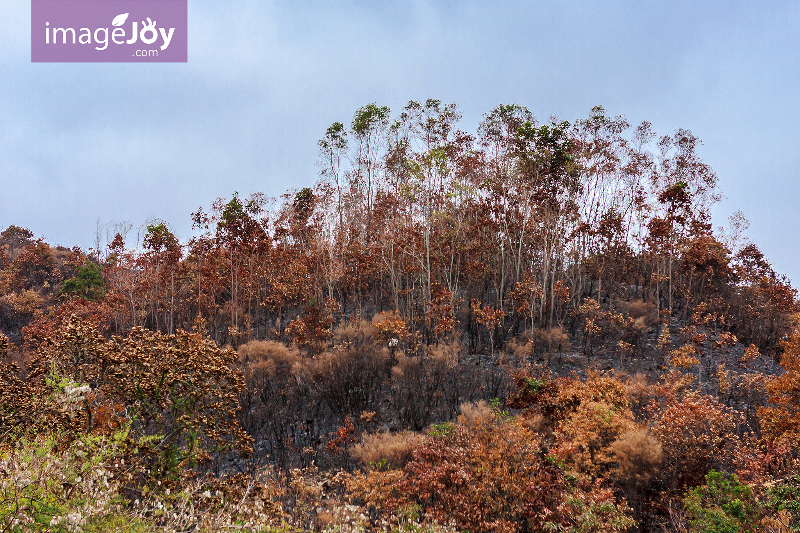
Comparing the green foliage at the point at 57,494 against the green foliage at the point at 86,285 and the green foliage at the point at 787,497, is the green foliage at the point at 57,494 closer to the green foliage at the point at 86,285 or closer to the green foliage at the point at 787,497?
the green foliage at the point at 787,497

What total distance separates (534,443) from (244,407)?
1343 centimetres

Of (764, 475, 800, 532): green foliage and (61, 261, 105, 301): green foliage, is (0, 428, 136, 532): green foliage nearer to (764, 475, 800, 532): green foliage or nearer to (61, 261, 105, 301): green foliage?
(764, 475, 800, 532): green foliage

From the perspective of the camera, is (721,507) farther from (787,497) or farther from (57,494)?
(57,494)

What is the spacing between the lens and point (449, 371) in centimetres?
2233

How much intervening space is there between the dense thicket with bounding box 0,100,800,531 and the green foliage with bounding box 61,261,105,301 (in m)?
0.19

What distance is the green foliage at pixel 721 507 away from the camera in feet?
37.2

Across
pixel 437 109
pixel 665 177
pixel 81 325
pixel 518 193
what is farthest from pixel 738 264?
pixel 81 325

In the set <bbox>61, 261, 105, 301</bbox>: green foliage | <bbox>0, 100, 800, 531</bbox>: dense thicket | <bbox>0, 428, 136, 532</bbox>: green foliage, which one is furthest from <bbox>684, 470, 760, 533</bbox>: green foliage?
<bbox>61, 261, 105, 301</bbox>: green foliage

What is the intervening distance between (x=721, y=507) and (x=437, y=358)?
12.4 meters

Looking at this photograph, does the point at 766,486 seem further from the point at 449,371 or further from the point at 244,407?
the point at 244,407

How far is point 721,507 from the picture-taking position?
11891 millimetres

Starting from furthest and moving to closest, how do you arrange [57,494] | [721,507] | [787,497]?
[721,507]
[787,497]
[57,494]

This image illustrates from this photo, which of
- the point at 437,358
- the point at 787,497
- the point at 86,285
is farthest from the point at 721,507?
the point at 86,285

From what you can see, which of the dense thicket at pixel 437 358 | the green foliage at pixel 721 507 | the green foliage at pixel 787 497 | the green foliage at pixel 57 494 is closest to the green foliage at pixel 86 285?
the dense thicket at pixel 437 358
